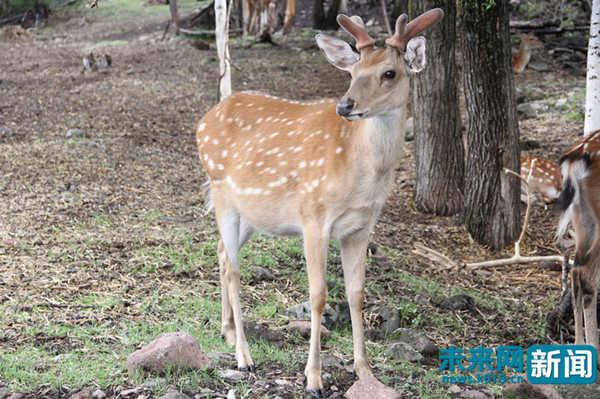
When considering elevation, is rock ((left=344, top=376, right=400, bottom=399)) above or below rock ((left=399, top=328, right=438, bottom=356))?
above

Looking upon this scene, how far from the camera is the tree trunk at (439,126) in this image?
8789 millimetres

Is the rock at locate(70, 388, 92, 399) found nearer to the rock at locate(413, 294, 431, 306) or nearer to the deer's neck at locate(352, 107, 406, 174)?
the deer's neck at locate(352, 107, 406, 174)

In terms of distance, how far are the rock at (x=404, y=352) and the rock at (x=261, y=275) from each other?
1464 mm

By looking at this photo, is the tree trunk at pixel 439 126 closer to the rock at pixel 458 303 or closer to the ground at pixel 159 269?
the ground at pixel 159 269

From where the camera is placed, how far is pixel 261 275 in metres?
6.29

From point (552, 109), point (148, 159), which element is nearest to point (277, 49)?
point (552, 109)

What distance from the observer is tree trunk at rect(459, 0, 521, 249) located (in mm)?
7586

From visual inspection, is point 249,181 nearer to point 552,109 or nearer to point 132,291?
point 132,291

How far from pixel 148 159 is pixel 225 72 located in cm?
162

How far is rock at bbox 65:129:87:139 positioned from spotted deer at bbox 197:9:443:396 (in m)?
6.08

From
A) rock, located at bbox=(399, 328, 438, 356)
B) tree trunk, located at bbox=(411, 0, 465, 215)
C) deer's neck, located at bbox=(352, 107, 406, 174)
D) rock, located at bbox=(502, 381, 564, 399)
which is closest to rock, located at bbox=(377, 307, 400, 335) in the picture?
rock, located at bbox=(399, 328, 438, 356)

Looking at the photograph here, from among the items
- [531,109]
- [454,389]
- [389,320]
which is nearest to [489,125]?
[389,320]

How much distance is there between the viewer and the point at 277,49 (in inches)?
806

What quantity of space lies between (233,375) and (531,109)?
10.1m
